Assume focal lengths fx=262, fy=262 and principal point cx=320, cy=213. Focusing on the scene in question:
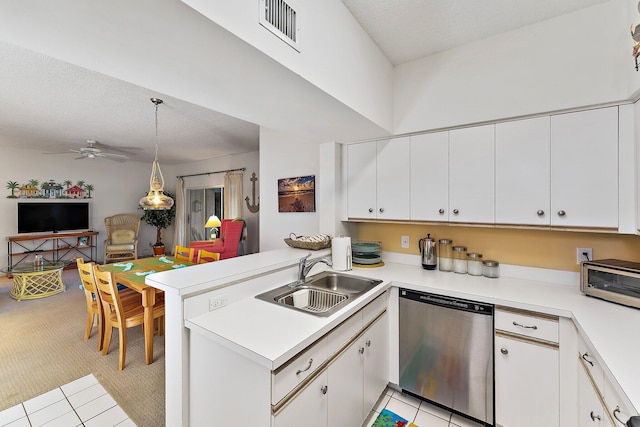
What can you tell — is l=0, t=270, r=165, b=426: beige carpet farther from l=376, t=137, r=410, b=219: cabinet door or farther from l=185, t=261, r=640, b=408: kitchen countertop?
l=376, t=137, r=410, b=219: cabinet door

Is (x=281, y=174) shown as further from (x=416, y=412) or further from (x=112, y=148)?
(x=112, y=148)

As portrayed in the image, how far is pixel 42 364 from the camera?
7.97ft

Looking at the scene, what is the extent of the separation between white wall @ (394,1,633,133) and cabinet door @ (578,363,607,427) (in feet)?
5.22

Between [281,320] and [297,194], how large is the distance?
80.7 inches

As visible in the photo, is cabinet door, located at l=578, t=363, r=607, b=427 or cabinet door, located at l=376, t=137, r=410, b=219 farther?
cabinet door, located at l=376, t=137, r=410, b=219

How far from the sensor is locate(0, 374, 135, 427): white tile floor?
5.91 feet

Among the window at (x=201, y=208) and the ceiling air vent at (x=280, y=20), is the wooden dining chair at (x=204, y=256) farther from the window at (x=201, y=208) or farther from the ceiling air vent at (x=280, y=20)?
the window at (x=201, y=208)

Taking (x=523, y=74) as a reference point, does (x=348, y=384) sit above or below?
below

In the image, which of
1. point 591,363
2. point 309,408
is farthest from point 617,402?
point 309,408


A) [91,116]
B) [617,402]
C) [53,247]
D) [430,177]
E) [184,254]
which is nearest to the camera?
[617,402]

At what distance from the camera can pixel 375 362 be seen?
73.2 inches

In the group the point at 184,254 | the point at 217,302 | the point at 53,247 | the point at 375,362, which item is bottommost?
the point at 375,362

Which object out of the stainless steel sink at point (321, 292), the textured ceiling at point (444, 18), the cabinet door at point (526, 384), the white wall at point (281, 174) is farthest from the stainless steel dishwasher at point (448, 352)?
the textured ceiling at point (444, 18)

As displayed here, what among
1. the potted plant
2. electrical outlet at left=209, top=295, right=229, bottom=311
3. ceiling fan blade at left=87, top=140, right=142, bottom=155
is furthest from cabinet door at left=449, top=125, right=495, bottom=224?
the potted plant
